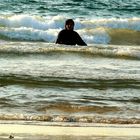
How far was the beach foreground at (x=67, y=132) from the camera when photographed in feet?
15.8

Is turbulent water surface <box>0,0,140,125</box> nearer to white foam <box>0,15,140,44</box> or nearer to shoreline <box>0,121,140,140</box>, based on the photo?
white foam <box>0,15,140,44</box>

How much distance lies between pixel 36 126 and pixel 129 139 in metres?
0.85

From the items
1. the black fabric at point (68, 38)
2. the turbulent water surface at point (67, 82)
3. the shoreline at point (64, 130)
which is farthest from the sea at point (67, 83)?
the black fabric at point (68, 38)

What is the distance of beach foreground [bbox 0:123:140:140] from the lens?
482cm

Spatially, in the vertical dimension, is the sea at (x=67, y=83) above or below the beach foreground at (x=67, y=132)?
below

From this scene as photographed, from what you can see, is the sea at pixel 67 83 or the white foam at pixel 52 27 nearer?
the sea at pixel 67 83

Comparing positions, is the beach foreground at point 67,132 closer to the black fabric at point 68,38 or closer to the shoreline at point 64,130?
the shoreline at point 64,130

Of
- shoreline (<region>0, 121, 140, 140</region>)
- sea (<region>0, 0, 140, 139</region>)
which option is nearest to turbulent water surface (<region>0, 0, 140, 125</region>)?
sea (<region>0, 0, 140, 139</region>)

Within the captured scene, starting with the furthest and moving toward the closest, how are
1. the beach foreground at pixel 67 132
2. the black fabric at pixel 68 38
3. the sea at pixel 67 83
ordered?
the black fabric at pixel 68 38, the sea at pixel 67 83, the beach foreground at pixel 67 132

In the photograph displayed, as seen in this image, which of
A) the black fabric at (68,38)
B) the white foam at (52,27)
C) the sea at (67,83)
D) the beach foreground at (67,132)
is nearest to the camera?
the beach foreground at (67,132)

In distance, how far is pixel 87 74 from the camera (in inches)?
349

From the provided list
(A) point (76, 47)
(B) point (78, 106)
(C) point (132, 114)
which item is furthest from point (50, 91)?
(A) point (76, 47)

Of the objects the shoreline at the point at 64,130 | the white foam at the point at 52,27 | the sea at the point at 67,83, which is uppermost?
the shoreline at the point at 64,130

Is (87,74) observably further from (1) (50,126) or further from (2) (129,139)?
(2) (129,139)
